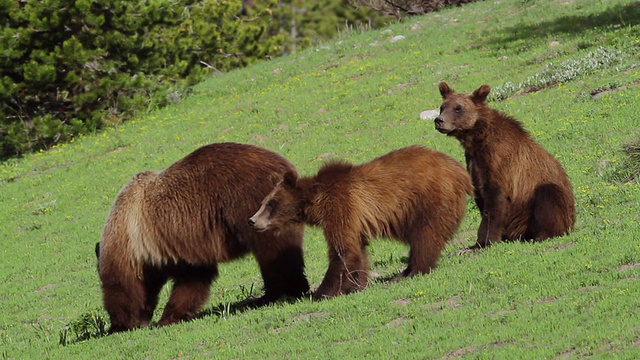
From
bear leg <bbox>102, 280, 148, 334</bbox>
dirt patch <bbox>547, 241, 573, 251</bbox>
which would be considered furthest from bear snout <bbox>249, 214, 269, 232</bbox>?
dirt patch <bbox>547, 241, 573, 251</bbox>

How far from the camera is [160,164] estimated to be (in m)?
24.5

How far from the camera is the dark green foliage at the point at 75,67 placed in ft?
99.7

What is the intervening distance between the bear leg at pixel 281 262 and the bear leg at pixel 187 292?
0.75m

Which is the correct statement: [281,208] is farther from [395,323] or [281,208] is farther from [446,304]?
[446,304]

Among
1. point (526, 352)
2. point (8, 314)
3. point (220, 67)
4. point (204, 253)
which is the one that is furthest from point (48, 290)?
point (220, 67)

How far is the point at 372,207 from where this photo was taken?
35.5 feet

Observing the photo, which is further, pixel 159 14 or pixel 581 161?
pixel 159 14

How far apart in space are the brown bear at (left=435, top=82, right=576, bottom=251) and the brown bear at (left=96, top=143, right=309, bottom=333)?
7.54 feet

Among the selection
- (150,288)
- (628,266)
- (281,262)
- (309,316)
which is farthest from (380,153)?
(628,266)

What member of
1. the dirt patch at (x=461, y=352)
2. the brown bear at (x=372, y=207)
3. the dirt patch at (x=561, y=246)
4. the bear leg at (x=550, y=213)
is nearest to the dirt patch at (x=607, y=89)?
the bear leg at (x=550, y=213)

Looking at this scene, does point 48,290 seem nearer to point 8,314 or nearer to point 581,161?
point 8,314

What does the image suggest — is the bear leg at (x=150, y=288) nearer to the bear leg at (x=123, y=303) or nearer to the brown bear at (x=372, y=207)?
the bear leg at (x=123, y=303)

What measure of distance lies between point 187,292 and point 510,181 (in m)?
4.12

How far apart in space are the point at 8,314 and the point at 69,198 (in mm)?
8106
